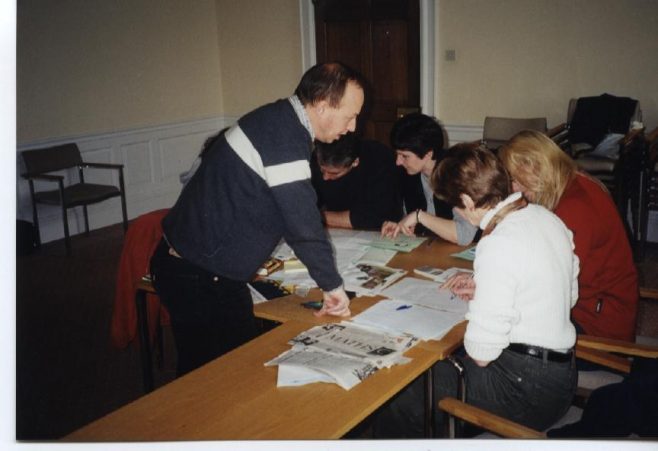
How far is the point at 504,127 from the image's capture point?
212 inches

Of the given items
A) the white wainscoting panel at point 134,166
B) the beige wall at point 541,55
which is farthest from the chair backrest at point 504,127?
the white wainscoting panel at point 134,166

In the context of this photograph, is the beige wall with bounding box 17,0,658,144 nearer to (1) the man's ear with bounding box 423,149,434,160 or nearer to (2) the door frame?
(2) the door frame

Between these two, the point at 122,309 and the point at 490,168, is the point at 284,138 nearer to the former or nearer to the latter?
the point at 490,168

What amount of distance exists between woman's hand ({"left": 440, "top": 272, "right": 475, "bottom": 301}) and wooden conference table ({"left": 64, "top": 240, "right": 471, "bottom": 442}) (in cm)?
29

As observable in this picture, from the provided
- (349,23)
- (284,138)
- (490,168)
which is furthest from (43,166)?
(490,168)

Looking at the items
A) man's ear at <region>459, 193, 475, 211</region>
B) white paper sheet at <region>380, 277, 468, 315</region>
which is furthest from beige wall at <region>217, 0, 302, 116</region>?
man's ear at <region>459, 193, 475, 211</region>

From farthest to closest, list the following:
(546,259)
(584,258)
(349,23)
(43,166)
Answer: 1. (349,23)
2. (43,166)
3. (584,258)
4. (546,259)

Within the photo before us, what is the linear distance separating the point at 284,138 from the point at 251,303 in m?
0.58

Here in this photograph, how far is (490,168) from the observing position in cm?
176

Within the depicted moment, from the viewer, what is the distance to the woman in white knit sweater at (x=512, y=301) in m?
1.65

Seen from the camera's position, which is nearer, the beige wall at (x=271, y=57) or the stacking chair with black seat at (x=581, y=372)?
the stacking chair with black seat at (x=581, y=372)

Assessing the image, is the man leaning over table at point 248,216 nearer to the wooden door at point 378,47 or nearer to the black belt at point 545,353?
the black belt at point 545,353

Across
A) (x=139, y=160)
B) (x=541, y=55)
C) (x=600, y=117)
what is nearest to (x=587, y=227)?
(x=600, y=117)

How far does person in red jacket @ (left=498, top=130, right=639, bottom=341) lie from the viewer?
2.08 metres
